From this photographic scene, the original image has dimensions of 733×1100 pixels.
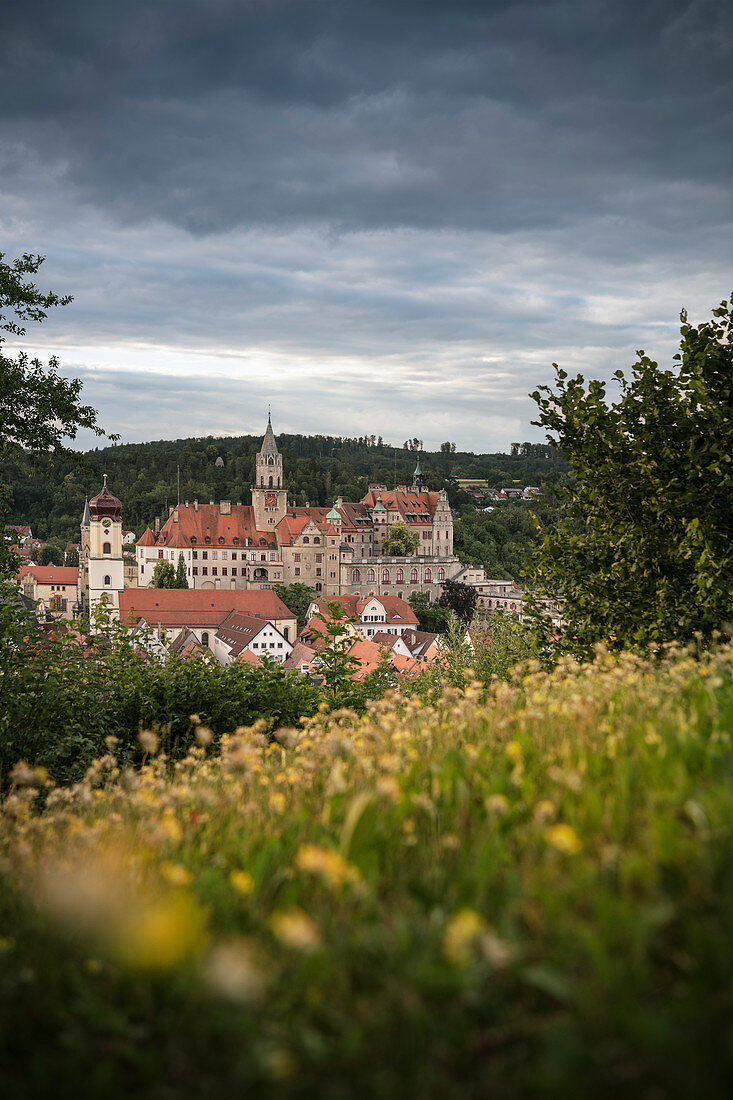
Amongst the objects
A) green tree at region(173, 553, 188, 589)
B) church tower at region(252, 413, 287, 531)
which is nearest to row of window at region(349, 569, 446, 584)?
church tower at region(252, 413, 287, 531)

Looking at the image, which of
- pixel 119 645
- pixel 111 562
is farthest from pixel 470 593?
pixel 119 645

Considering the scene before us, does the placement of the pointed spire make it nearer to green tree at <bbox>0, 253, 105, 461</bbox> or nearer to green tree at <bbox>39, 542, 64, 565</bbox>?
green tree at <bbox>39, 542, 64, 565</bbox>

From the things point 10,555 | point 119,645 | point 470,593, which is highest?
point 10,555

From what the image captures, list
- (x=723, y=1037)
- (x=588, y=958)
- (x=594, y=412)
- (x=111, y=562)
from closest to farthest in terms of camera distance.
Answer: (x=723, y=1037) < (x=588, y=958) < (x=594, y=412) < (x=111, y=562)

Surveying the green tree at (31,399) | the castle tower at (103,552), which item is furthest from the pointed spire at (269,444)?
the green tree at (31,399)

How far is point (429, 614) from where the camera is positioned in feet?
335

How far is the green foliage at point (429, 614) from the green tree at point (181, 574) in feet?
107

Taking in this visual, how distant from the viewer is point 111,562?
87.1 meters

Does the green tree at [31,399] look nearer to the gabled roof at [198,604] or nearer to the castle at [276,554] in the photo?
the gabled roof at [198,604]

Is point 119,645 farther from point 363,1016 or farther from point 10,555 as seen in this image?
point 363,1016

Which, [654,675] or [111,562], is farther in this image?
[111,562]

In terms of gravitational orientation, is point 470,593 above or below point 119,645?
below

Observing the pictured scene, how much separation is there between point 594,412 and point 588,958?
8.38m

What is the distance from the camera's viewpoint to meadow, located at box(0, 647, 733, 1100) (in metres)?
1.95
